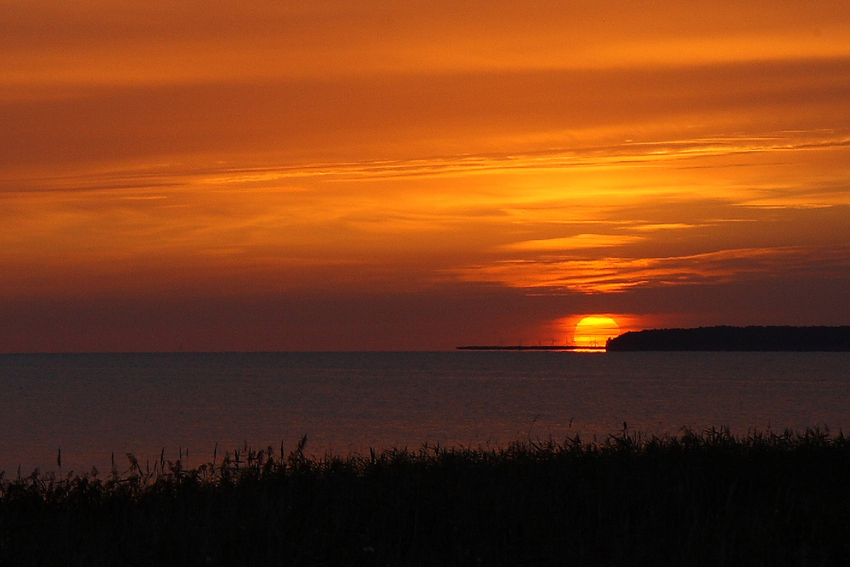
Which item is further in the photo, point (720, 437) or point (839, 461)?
point (720, 437)

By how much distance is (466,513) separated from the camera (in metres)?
10.5

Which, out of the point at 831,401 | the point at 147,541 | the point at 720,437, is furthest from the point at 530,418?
the point at 147,541

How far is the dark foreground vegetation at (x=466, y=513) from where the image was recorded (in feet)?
29.5

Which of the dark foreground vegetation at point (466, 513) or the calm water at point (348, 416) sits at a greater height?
the dark foreground vegetation at point (466, 513)

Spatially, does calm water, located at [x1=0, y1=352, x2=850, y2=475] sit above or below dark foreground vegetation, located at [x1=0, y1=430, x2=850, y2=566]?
below

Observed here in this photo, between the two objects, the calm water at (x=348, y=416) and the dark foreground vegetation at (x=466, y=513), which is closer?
the dark foreground vegetation at (x=466, y=513)

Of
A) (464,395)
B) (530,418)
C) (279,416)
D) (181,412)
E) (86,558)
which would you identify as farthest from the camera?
(464,395)

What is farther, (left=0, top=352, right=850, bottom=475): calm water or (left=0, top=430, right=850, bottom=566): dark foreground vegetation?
(left=0, top=352, right=850, bottom=475): calm water

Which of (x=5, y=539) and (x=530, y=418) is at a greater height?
(x=5, y=539)

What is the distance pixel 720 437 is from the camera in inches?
622

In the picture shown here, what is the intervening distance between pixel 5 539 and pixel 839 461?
460 inches

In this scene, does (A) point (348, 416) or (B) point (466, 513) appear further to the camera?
(A) point (348, 416)

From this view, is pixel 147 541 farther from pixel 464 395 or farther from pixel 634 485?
pixel 464 395

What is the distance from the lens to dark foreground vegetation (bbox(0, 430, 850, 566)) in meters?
9.00
